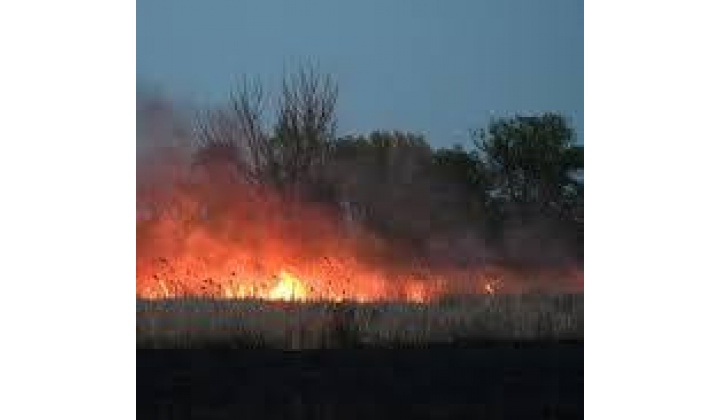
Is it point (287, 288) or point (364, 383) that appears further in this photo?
point (287, 288)

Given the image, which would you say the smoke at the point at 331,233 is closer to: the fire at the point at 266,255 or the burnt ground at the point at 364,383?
the fire at the point at 266,255

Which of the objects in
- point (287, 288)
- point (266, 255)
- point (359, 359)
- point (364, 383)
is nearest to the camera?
point (364, 383)

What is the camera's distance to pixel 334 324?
7.31 m

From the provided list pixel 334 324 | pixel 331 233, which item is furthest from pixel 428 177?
pixel 334 324

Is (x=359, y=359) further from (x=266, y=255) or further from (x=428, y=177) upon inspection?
(x=428, y=177)

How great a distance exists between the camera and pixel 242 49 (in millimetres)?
11023

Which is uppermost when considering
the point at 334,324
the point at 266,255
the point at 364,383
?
the point at 266,255

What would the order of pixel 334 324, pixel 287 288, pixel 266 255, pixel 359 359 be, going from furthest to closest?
pixel 266 255
pixel 287 288
pixel 334 324
pixel 359 359

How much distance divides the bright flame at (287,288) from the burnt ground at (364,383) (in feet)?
10.2

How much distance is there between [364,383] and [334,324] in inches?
70.2

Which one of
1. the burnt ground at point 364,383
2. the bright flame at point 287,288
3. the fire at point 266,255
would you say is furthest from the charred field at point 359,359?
the fire at point 266,255

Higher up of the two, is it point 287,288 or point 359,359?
point 287,288

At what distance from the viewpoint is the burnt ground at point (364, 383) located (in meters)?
4.91
